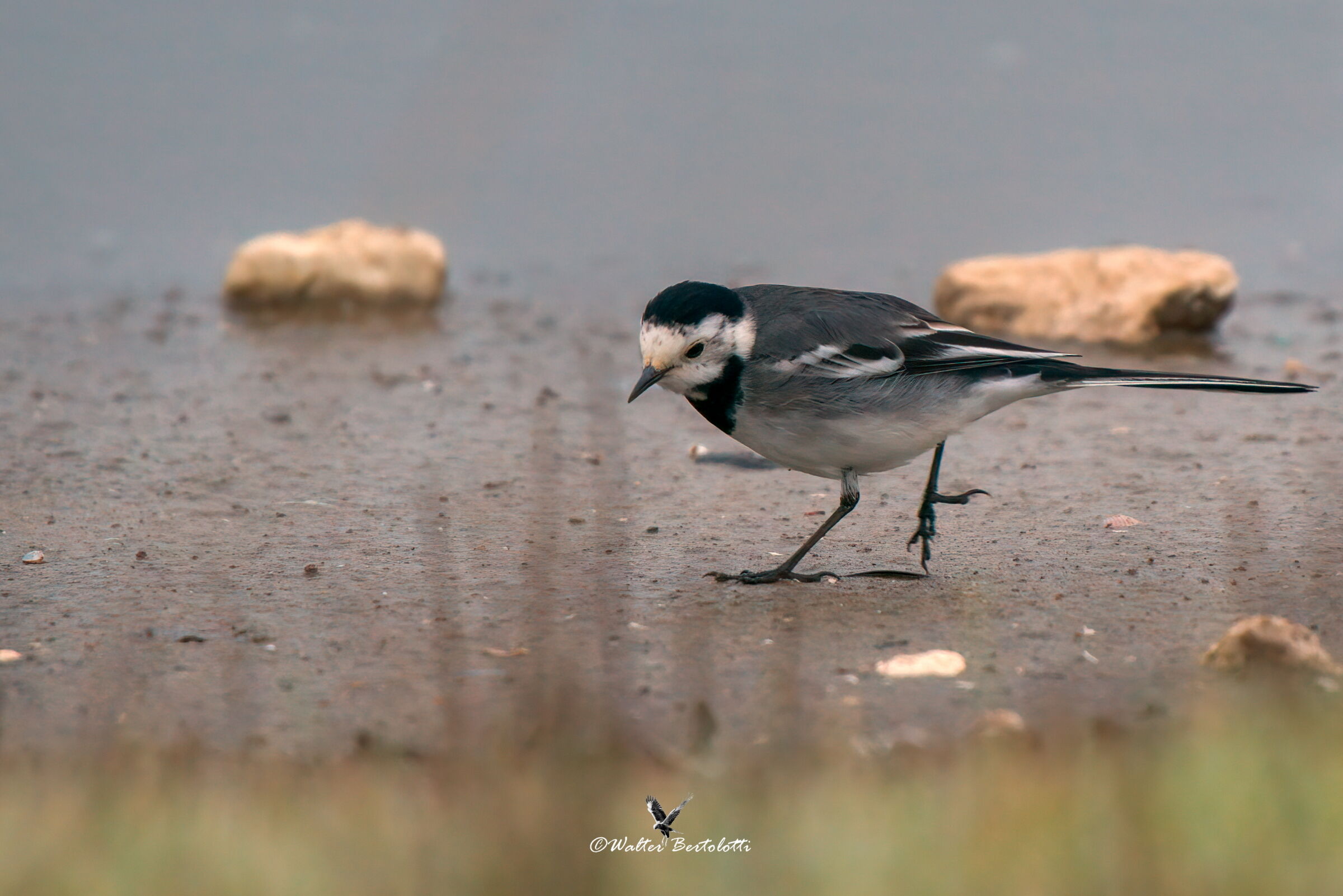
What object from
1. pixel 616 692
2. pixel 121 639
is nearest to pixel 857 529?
pixel 616 692

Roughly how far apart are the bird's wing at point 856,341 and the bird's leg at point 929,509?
0.37 metres

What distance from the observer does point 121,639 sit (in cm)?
440

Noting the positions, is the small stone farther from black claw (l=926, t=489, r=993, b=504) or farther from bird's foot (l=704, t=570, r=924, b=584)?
black claw (l=926, t=489, r=993, b=504)

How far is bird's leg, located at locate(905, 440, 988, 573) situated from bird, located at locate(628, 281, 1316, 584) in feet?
0.25

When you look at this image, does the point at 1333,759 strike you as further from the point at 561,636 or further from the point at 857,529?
the point at 857,529

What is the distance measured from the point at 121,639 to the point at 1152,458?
438cm

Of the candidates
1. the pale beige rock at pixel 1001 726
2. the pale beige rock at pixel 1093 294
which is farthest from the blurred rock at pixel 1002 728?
the pale beige rock at pixel 1093 294

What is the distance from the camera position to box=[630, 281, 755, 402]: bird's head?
4.73m

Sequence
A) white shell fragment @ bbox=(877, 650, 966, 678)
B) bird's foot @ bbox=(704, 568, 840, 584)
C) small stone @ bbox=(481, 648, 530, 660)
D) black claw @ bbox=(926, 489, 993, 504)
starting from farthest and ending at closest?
black claw @ bbox=(926, 489, 993, 504) < bird's foot @ bbox=(704, 568, 840, 584) < small stone @ bbox=(481, 648, 530, 660) < white shell fragment @ bbox=(877, 650, 966, 678)

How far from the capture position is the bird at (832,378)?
4770 millimetres

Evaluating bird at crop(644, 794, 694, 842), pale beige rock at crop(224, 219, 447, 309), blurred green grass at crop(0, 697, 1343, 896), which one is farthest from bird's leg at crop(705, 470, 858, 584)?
pale beige rock at crop(224, 219, 447, 309)

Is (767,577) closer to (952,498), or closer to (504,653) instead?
(952,498)

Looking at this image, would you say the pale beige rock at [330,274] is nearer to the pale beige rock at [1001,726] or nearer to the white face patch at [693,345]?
the white face patch at [693,345]

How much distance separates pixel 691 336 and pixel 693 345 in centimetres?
4
